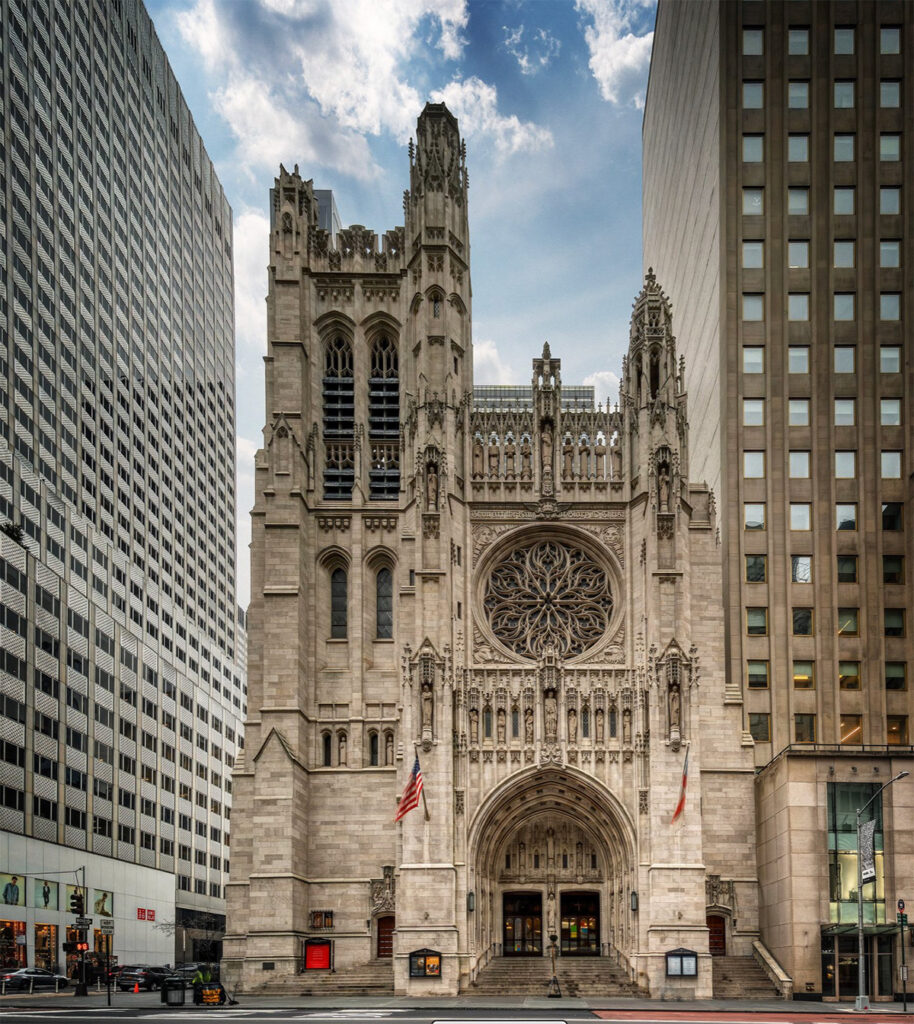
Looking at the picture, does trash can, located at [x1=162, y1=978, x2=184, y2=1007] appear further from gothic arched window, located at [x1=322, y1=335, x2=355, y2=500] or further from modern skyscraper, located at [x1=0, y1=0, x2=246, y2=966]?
gothic arched window, located at [x1=322, y1=335, x2=355, y2=500]

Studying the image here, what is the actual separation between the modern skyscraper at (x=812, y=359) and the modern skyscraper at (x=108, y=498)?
40.2 m

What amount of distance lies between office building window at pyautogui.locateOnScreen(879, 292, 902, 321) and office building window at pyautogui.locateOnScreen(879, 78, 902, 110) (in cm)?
1082

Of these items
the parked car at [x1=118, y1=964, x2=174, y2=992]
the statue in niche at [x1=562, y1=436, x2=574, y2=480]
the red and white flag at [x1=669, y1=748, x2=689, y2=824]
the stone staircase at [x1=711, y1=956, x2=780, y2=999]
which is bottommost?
the parked car at [x1=118, y1=964, x2=174, y2=992]

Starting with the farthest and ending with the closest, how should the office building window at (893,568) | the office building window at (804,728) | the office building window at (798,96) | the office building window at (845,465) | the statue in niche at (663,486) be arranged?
the office building window at (798,96) → the office building window at (845,465) → the office building window at (893,568) → the office building window at (804,728) → the statue in niche at (663,486)

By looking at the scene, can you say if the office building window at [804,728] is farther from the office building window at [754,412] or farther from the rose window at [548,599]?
the office building window at [754,412]

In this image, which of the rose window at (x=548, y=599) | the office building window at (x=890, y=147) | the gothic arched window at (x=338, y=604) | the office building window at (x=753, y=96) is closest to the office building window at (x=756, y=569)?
the rose window at (x=548, y=599)

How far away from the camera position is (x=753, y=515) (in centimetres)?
6450

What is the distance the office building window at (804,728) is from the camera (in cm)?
6178

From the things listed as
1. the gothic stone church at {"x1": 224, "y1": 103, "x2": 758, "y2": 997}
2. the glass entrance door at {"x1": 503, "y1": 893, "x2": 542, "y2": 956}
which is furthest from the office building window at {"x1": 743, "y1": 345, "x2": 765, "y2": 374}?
the glass entrance door at {"x1": 503, "y1": 893, "x2": 542, "y2": 956}

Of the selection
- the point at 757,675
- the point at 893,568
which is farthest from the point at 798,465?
the point at 757,675

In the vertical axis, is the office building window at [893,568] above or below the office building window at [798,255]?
below

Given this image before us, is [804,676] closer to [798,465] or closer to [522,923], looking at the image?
[798,465]

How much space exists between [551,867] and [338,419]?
2556 cm

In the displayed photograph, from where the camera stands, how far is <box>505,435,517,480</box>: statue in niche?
2412 inches
